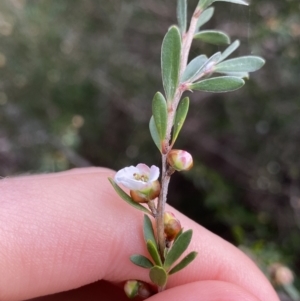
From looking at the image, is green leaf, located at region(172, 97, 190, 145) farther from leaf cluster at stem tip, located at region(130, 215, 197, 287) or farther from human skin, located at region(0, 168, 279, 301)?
human skin, located at region(0, 168, 279, 301)

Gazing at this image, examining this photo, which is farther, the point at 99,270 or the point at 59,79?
the point at 59,79

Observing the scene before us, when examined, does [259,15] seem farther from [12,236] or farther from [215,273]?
[12,236]

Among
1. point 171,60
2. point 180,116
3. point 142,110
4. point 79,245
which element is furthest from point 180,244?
point 142,110

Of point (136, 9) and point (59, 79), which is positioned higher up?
point (136, 9)

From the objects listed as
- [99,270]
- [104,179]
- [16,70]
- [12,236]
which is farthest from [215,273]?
[16,70]

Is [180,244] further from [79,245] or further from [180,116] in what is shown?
[79,245]
